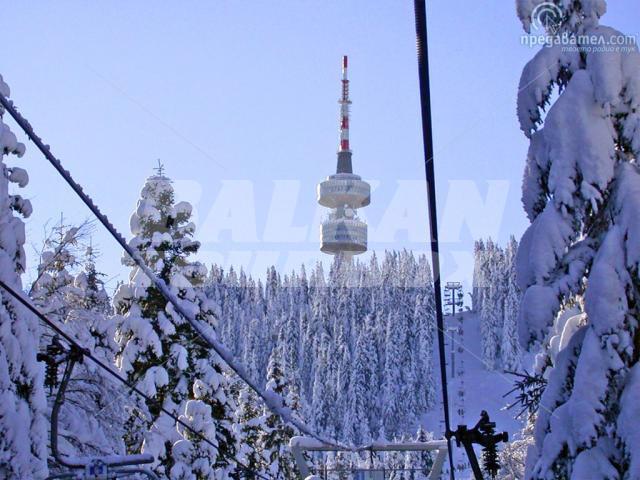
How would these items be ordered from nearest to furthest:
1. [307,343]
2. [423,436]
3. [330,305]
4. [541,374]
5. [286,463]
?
1. [541,374]
2. [286,463]
3. [423,436]
4. [307,343]
5. [330,305]

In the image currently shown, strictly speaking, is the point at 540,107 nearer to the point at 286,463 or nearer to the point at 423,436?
the point at 286,463

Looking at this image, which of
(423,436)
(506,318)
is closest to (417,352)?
(506,318)

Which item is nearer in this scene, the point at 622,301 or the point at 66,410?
the point at 622,301

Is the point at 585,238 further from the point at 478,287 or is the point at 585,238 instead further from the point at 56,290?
the point at 478,287

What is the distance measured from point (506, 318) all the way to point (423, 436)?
68603 millimetres

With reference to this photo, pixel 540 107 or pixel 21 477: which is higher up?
pixel 540 107

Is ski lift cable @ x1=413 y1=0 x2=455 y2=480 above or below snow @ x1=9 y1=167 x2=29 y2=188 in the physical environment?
below

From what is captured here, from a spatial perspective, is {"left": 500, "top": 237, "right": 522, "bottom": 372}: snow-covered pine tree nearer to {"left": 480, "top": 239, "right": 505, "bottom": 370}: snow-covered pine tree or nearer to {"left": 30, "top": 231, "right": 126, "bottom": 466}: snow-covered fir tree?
{"left": 480, "top": 239, "right": 505, "bottom": 370}: snow-covered pine tree

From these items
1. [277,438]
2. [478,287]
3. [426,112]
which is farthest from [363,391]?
[426,112]

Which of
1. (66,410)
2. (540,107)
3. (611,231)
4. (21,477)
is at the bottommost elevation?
(21,477)

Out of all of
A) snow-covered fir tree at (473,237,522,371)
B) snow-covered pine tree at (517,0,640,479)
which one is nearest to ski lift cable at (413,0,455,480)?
snow-covered pine tree at (517,0,640,479)

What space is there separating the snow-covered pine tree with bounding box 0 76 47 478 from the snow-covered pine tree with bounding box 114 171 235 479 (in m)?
11.9

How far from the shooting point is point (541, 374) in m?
20.9

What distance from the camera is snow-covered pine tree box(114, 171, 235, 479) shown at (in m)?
27.7
